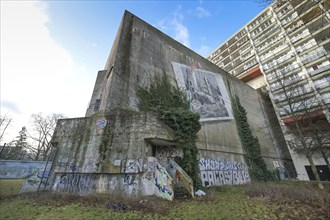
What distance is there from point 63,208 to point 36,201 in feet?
7.63

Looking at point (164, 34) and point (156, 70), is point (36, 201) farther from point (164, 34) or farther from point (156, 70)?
point (164, 34)

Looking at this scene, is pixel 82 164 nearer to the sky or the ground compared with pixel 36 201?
nearer to the sky

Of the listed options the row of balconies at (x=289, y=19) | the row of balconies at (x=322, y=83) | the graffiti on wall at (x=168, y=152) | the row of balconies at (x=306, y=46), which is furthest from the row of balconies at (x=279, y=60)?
the graffiti on wall at (x=168, y=152)

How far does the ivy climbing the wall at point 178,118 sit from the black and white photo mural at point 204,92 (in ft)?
12.4

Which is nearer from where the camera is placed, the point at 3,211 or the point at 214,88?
the point at 3,211

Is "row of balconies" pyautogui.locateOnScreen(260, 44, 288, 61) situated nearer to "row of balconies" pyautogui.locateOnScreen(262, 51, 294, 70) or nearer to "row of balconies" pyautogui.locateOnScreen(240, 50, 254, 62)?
"row of balconies" pyautogui.locateOnScreen(262, 51, 294, 70)

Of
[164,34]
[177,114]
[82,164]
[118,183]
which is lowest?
[118,183]

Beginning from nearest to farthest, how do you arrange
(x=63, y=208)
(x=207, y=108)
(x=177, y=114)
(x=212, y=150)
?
(x=63, y=208) < (x=177, y=114) < (x=212, y=150) < (x=207, y=108)

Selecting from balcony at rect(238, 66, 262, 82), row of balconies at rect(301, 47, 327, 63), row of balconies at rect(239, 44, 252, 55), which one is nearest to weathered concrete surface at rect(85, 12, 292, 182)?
balcony at rect(238, 66, 262, 82)

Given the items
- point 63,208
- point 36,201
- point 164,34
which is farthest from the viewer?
point 164,34

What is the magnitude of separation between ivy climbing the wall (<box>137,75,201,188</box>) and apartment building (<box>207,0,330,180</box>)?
1416 cm

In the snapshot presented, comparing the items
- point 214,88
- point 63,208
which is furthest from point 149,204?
point 214,88

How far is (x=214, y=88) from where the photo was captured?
22.0 meters

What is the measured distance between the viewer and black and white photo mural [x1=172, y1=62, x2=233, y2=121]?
1805 centimetres
